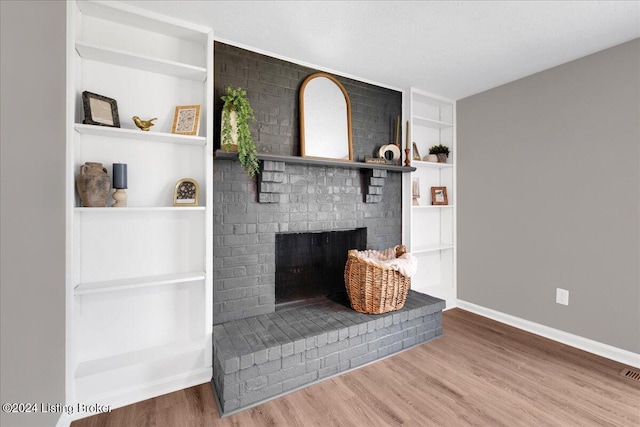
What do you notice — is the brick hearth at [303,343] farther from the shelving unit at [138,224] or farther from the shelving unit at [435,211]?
the shelving unit at [435,211]

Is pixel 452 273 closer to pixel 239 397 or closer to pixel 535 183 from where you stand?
pixel 535 183

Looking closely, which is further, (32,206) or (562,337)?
(562,337)

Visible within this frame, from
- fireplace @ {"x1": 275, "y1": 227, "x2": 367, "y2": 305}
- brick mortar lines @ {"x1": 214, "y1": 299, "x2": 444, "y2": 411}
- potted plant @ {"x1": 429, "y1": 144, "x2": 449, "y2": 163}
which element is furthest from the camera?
potted plant @ {"x1": 429, "y1": 144, "x2": 449, "y2": 163}

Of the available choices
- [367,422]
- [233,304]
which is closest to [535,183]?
[367,422]

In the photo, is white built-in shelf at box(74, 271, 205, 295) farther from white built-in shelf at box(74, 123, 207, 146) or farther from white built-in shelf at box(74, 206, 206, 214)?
white built-in shelf at box(74, 123, 207, 146)

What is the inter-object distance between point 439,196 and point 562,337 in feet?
5.59

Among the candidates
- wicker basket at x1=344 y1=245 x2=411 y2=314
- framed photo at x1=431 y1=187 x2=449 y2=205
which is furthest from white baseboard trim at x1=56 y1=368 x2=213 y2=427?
framed photo at x1=431 y1=187 x2=449 y2=205

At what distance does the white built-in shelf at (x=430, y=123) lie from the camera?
3182mm

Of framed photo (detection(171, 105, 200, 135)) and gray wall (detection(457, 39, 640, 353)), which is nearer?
framed photo (detection(171, 105, 200, 135))

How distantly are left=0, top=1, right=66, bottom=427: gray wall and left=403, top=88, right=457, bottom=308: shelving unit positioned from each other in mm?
2922

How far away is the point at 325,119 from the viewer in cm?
259

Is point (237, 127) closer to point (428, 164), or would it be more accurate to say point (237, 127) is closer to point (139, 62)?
point (139, 62)

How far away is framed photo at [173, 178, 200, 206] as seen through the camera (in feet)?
6.56

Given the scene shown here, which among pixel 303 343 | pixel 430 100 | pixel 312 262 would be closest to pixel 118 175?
pixel 303 343
